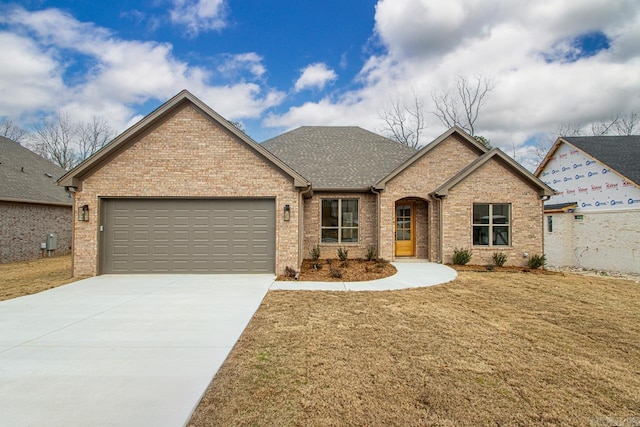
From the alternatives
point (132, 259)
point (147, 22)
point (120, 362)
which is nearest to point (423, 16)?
point (147, 22)

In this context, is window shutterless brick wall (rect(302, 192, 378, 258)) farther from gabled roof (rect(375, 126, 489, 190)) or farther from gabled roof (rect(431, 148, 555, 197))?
gabled roof (rect(431, 148, 555, 197))

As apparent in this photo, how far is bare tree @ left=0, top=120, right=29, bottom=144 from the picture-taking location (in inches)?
1107

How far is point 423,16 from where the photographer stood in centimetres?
1380

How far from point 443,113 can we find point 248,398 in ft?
91.2

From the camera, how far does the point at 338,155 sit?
1492cm

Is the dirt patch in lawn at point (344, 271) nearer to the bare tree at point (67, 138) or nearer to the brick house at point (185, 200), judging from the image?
the brick house at point (185, 200)

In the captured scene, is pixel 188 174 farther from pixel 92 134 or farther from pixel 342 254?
pixel 92 134

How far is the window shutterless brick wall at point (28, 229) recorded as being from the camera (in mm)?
13000

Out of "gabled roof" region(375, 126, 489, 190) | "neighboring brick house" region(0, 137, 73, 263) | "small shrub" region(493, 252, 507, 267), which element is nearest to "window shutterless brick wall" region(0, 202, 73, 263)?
"neighboring brick house" region(0, 137, 73, 263)

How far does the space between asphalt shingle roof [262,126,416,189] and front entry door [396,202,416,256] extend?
1717 millimetres

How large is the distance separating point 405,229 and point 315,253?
4.11m

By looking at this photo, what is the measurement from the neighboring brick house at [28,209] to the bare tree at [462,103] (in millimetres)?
27459

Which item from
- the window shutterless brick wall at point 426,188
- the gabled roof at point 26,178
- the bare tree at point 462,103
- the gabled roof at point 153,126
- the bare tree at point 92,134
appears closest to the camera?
the gabled roof at point 153,126

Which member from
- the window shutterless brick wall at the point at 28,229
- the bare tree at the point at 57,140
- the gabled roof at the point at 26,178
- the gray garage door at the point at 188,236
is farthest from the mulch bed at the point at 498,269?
the bare tree at the point at 57,140
